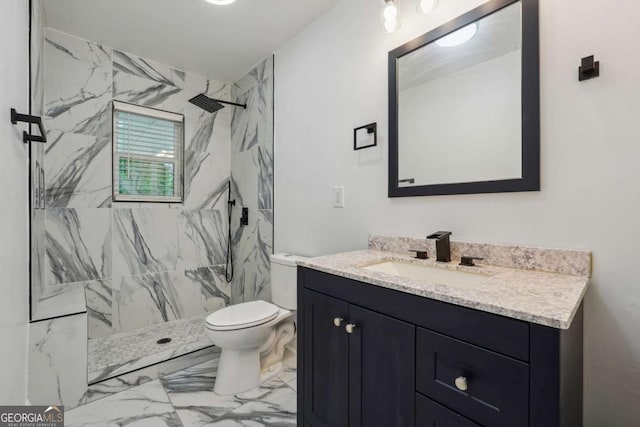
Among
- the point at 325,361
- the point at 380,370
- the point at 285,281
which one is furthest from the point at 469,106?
the point at 285,281

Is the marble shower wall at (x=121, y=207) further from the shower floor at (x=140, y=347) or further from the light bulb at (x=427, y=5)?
the light bulb at (x=427, y=5)

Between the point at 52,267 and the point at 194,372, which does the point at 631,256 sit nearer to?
the point at 194,372

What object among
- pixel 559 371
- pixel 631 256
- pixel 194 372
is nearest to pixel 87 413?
pixel 194 372

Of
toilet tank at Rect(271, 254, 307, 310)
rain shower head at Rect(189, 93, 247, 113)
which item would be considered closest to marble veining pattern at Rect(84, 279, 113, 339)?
toilet tank at Rect(271, 254, 307, 310)

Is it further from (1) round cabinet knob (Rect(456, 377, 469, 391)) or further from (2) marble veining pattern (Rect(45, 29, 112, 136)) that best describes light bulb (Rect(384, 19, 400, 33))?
(2) marble veining pattern (Rect(45, 29, 112, 136))

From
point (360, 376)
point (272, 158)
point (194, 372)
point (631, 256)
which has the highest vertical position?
point (272, 158)

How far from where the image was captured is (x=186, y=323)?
8.93 feet

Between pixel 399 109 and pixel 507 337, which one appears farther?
pixel 399 109

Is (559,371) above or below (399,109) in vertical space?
below

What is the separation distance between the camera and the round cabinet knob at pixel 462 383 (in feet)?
2.43

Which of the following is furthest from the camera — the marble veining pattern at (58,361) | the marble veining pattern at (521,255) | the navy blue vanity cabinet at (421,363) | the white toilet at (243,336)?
the white toilet at (243,336)

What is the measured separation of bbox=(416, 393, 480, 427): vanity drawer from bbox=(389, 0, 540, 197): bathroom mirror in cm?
84

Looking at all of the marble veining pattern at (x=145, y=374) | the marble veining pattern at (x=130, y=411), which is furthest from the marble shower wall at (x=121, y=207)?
the marble veining pattern at (x=130, y=411)

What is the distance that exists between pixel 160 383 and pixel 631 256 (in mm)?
2491
